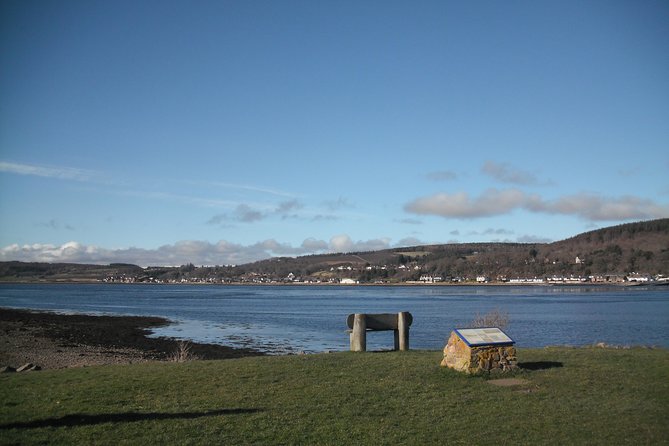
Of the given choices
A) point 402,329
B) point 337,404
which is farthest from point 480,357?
point 402,329

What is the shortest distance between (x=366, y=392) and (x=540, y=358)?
557 cm

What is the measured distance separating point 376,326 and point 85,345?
24949mm

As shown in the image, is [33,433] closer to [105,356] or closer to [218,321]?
[105,356]

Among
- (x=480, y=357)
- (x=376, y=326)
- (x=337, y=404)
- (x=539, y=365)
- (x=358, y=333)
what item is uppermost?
(x=376, y=326)

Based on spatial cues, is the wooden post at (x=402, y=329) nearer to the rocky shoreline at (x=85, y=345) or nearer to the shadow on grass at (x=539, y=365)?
the shadow on grass at (x=539, y=365)

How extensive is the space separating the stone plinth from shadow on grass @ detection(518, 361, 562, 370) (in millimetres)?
628

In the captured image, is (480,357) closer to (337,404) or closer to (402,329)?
(337,404)

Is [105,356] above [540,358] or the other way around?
the other way around

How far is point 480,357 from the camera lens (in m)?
12.6

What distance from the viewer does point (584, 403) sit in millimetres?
10203

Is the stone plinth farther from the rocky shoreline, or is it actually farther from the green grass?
the rocky shoreline

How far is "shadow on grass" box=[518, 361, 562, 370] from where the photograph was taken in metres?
13.3

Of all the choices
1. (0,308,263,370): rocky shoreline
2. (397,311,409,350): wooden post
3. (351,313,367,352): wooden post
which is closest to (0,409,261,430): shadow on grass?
(351,313,367,352): wooden post

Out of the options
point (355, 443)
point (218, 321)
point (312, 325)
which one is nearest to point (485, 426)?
point (355, 443)
